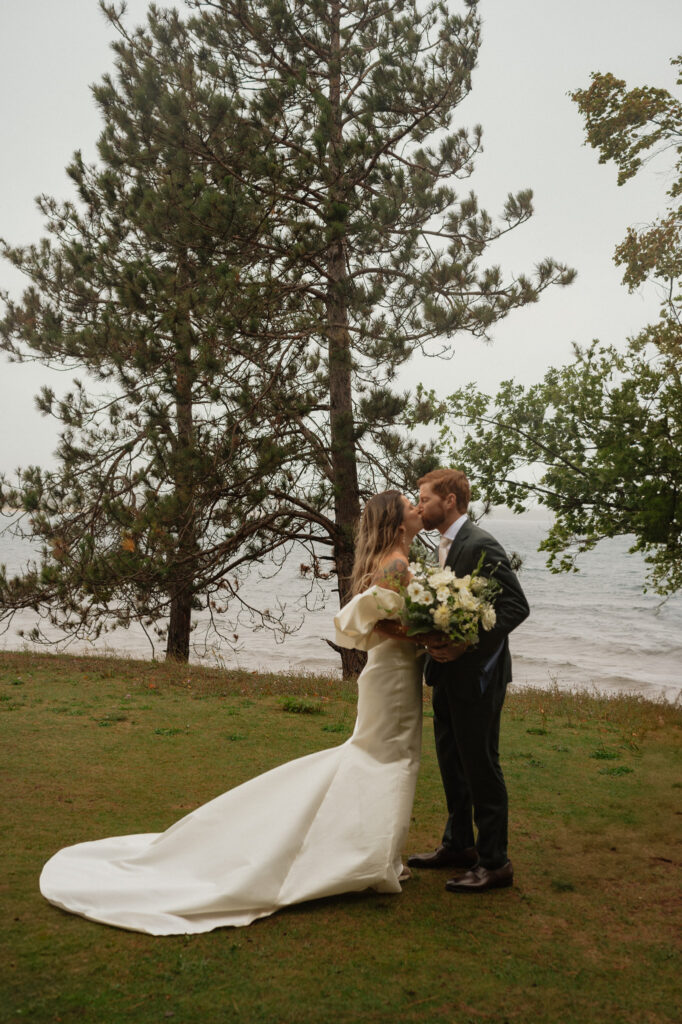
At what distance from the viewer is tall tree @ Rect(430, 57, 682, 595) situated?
28.3 feet

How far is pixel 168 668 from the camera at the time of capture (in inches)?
516

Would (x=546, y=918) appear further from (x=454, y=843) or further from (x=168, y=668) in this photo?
(x=168, y=668)

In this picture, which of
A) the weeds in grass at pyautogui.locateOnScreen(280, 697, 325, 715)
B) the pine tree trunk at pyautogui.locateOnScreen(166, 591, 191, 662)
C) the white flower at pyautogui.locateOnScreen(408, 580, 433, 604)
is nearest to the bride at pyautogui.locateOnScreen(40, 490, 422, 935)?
the white flower at pyautogui.locateOnScreen(408, 580, 433, 604)

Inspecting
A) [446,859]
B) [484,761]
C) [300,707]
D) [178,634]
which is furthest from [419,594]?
[178,634]

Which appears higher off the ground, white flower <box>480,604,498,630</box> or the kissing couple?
white flower <box>480,604,498,630</box>

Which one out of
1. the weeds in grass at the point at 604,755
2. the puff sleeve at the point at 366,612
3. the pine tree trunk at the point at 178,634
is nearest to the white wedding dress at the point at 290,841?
the puff sleeve at the point at 366,612

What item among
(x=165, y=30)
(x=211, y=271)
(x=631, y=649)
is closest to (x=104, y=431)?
(x=211, y=271)

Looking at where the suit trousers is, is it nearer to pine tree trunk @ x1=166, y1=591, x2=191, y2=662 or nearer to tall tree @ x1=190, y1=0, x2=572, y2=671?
tall tree @ x1=190, y1=0, x2=572, y2=671

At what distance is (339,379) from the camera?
12328 mm

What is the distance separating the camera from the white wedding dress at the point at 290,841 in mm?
4320

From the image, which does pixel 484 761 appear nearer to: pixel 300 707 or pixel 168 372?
pixel 300 707

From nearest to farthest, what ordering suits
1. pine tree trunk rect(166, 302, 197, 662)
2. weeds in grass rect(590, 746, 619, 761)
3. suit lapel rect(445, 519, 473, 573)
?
suit lapel rect(445, 519, 473, 573) < weeds in grass rect(590, 746, 619, 761) < pine tree trunk rect(166, 302, 197, 662)

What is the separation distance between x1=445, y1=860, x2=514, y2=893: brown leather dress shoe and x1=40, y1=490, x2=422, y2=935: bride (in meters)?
0.37

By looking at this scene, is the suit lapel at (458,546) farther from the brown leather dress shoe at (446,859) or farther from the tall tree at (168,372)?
the tall tree at (168,372)
